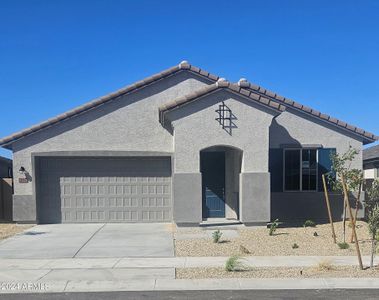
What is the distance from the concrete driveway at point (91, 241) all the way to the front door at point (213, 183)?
202 centimetres

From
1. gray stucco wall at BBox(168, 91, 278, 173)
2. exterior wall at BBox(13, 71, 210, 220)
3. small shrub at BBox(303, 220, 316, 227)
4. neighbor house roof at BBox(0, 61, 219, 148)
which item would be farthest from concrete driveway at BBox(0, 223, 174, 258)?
small shrub at BBox(303, 220, 316, 227)

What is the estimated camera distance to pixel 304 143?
1605cm

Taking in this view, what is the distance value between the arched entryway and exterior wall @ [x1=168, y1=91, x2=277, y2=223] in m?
2.12

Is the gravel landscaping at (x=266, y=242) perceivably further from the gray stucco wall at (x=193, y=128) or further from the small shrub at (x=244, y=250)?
the gray stucco wall at (x=193, y=128)

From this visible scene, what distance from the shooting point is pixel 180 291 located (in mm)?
7492

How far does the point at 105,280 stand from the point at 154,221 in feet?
26.2

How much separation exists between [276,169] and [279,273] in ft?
25.1

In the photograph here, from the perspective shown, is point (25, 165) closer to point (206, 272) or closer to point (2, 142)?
point (2, 142)

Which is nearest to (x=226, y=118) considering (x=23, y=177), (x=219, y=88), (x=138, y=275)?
(x=219, y=88)

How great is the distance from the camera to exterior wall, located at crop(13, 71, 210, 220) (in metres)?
15.6

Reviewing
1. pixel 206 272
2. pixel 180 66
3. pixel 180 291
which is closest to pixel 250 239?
pixel 206 272

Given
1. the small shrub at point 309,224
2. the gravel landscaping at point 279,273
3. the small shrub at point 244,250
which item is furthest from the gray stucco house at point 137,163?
the gravel landscaping at point 279,273

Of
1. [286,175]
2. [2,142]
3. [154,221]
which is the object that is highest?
[2,142]

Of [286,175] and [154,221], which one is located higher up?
[286,175]
